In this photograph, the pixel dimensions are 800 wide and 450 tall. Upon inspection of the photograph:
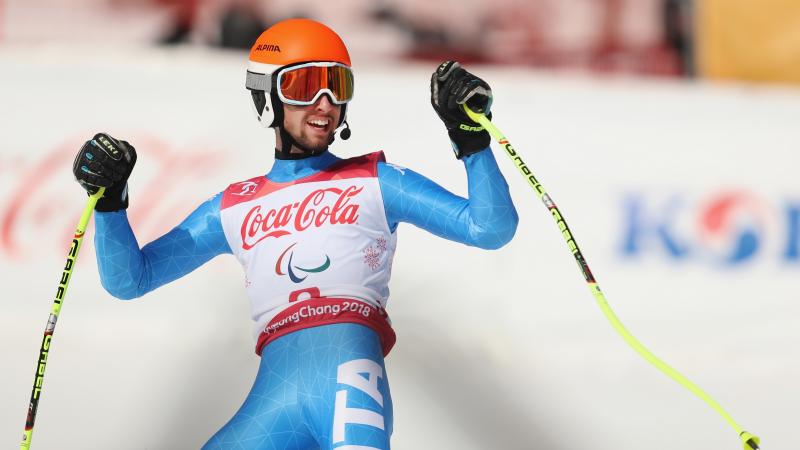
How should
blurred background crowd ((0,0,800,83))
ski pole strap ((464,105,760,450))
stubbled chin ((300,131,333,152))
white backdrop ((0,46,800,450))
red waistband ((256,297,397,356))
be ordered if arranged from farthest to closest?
blurred background crowd ((0,0,800,83)) < white backdrop ((0,46,800,450)) < stubbled chin ((300,131,333,152)) < red waistband ((256,297,397,356)) < ski pole strap ((464,105,760,450))

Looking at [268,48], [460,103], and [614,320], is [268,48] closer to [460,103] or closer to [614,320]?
[460,103]

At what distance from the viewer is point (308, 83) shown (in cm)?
296

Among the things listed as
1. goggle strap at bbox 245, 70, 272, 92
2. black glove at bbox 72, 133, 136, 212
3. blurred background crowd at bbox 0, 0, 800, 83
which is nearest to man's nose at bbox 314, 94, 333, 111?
goggle strap at bbox 245, 70, 272, 92

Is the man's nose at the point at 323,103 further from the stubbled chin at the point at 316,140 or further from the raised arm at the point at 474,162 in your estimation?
the raised arm at the point at 474,162

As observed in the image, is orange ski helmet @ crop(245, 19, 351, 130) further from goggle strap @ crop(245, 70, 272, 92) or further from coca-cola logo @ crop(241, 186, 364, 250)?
coca-cola logo @ crop(241, 186, 364, 250)

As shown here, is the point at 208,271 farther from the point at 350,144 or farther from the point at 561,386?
the point at 561,386

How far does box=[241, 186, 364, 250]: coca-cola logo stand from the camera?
116 inches

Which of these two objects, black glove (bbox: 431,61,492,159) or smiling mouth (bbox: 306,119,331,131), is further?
smiling mouth (bbox: 306,119,331,131)

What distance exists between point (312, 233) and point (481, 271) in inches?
76.3

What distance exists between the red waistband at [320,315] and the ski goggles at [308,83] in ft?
1.71

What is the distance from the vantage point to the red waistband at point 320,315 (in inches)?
115

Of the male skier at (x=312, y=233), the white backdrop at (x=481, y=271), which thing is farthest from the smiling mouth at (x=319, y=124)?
the white backdrop at (x=481, y=271)

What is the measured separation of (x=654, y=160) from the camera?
5055 millimetres

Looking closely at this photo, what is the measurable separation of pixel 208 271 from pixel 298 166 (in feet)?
5.81
